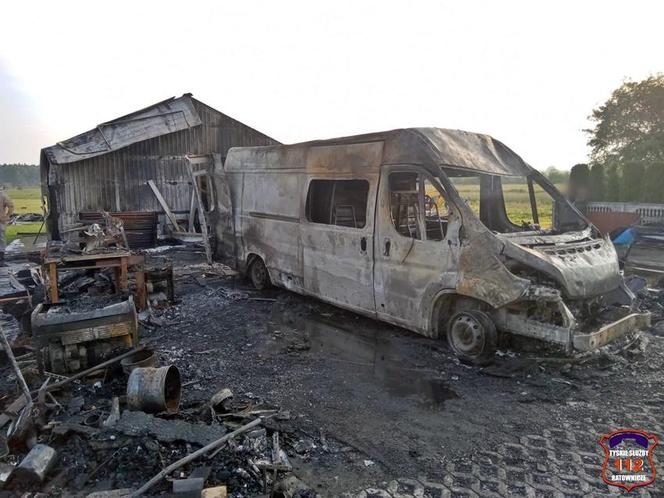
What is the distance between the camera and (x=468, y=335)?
16.7 ft

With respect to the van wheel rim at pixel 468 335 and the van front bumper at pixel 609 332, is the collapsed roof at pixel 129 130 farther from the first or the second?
the van front bumper at pixel 609 332

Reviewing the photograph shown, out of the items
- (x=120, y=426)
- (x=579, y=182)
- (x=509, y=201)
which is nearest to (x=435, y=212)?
(x=509, y=201)

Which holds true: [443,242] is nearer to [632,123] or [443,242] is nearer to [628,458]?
[628,458]

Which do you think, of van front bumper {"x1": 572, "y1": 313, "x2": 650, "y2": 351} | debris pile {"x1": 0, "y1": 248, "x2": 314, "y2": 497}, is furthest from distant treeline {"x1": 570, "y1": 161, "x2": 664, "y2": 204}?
debris pile {"x1": 0, "y1": 248, "x2": 314, "y2": 497}

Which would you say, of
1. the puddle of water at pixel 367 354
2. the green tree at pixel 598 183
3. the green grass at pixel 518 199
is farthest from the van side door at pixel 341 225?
the green tree at pixel 598 183

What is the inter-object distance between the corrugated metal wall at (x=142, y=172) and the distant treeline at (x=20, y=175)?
231 ft

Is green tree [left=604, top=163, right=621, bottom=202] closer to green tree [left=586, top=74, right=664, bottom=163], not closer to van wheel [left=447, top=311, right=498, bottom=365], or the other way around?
A: green tree [left=586, top=74, right=664, bottom=163]

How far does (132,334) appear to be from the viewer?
204 inches

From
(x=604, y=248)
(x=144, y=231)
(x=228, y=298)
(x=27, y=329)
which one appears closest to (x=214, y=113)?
(x=144, y=231)

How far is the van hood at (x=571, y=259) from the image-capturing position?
15.4 feet

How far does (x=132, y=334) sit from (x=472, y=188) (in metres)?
4.44

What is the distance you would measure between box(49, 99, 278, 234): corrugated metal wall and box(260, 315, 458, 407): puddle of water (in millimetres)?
10496

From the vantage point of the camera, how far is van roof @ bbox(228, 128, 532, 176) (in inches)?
214

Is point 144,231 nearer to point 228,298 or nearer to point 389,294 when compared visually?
point 228,298
